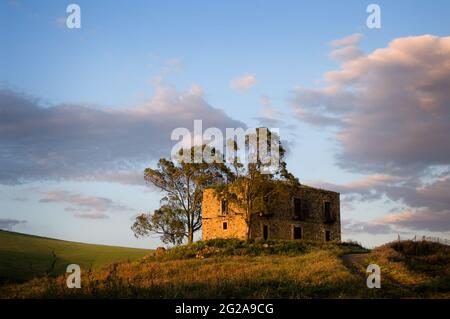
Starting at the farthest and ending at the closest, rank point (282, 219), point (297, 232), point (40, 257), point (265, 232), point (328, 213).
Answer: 1. point (328, 213)
2. point (297, 232)
3. point (282, 219)
4. point (265, 232)
5. point (40, 257)

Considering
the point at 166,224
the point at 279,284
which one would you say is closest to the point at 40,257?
the point at 166,224

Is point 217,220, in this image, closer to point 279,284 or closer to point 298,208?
point 298,208

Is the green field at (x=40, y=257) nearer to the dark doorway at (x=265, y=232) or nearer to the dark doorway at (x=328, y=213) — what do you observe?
the dark doorway at (x=265, y=232)

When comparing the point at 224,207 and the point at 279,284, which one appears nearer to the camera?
the point at 279,284

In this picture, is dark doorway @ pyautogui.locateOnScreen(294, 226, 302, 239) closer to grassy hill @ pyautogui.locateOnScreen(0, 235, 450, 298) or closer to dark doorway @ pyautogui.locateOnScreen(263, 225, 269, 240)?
dark doorway @ pyautogui.locateOnScreen(263, 225, 269, 240)

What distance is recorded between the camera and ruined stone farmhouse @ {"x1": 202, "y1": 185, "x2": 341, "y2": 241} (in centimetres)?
4978

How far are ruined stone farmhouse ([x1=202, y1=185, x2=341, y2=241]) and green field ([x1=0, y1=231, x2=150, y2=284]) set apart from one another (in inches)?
359

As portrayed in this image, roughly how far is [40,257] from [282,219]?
23.2 meters

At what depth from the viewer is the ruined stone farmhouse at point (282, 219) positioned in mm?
49781

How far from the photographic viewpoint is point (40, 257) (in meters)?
48.0

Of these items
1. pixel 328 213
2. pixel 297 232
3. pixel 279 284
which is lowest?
pixel 279 284

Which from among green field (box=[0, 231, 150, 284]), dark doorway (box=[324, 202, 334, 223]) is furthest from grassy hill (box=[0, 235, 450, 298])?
dark doorway (box=[324, 202, 334, 223])
